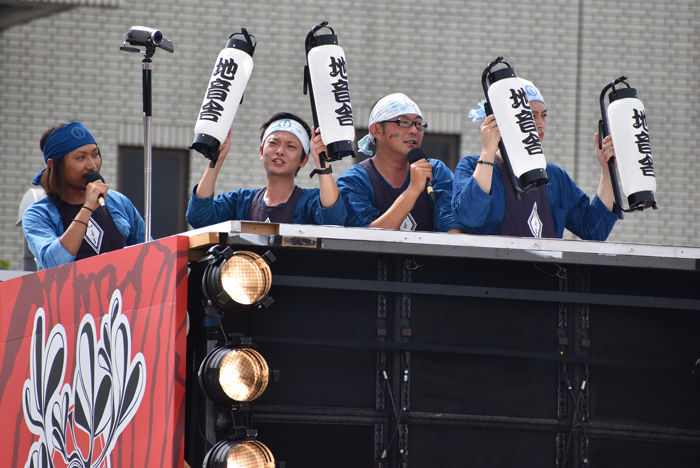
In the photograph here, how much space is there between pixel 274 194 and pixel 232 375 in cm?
203

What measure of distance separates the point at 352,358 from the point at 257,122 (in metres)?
6.89

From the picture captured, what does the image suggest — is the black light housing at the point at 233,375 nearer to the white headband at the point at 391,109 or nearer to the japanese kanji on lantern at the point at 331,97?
the japanese kanji on lantern at the point at 331,97

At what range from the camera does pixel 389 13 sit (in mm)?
10359

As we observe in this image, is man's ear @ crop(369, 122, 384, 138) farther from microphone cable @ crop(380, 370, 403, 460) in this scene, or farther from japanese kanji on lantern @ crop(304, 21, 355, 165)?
microphone cable @ crop(380, 370, 403, 460)

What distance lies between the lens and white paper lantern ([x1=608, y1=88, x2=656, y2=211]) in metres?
4.20

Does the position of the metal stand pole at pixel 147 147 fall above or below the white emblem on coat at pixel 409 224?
above

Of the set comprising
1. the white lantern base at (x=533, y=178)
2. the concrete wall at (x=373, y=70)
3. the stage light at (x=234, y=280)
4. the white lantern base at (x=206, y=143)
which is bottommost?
the stage light at (x=234, y=280)

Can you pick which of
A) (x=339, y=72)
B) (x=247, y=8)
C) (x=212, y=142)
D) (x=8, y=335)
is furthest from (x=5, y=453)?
(x=247, y=8)

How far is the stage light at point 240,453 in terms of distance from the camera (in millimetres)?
3037

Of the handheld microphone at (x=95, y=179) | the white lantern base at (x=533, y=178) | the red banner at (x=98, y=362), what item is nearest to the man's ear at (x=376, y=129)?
the white lantern base at (x=533, y=178)

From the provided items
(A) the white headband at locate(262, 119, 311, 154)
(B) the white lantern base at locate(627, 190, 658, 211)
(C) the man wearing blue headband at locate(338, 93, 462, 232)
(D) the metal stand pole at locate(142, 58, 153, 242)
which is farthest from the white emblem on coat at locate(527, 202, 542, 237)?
(D) the metal stand pole at locate(142, 58, 153, 242)

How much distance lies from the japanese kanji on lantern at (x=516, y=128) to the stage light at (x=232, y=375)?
142 centimetres

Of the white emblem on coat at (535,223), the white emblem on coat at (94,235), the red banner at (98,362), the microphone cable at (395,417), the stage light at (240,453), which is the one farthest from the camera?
the white emblem on coat at (94,235)

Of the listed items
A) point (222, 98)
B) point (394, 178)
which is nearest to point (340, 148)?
point (222, 98)
